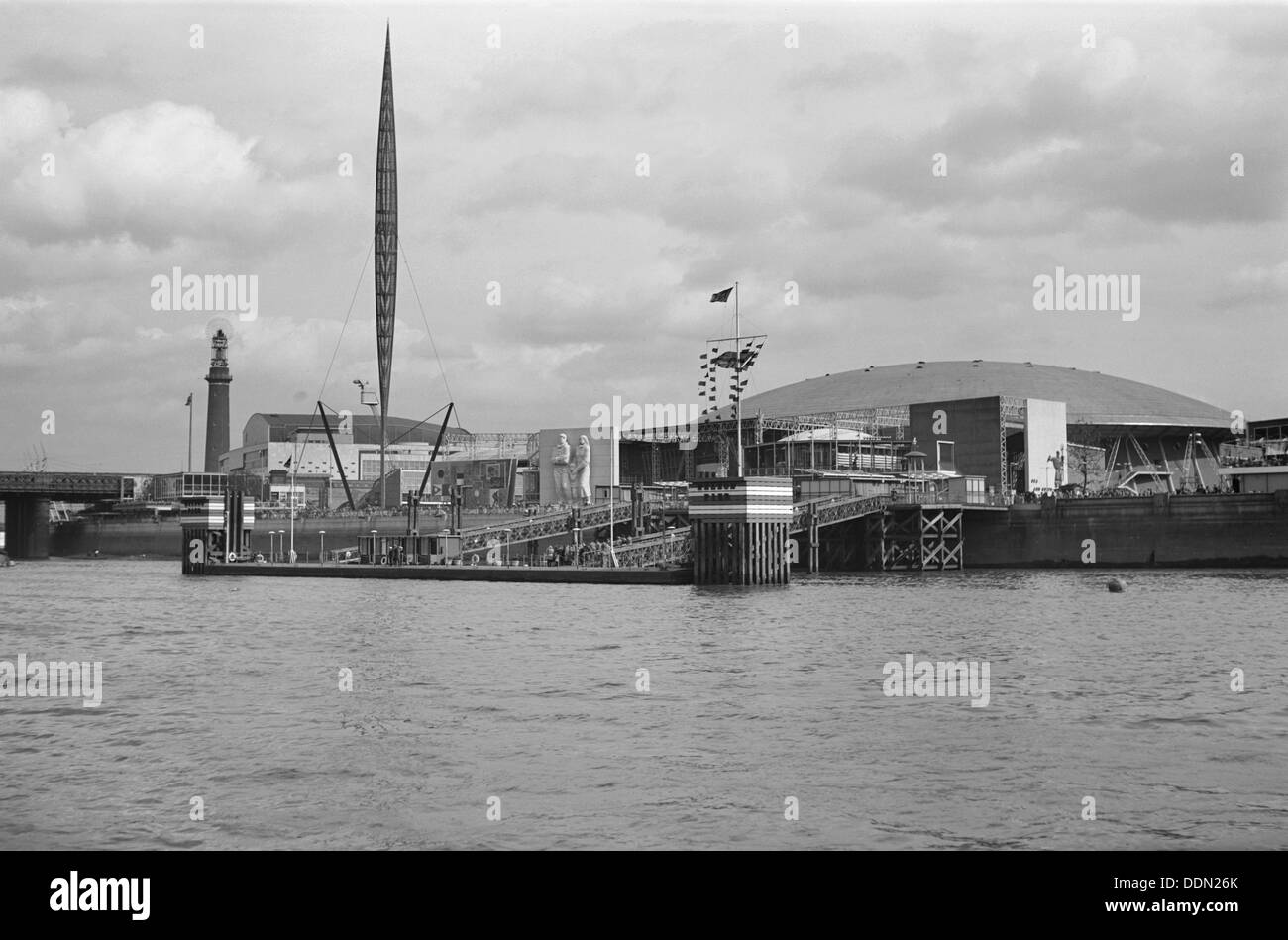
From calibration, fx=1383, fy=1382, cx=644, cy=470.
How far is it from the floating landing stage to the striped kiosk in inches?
148

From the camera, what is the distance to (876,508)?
372ft

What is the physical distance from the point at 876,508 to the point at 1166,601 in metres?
49.2

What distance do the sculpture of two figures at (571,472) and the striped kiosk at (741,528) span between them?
53725 mm

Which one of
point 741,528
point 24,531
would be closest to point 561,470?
point 741,528

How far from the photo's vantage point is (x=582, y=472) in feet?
462

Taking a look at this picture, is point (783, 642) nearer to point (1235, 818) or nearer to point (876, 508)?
point (1235, 818)

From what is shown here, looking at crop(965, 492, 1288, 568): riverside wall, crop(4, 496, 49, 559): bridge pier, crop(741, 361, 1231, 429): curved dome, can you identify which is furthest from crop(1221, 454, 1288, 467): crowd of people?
crop(4, 496, 49, 559): bridge pier

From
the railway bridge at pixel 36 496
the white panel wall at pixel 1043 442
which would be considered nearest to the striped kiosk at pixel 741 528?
the white panel wall at pixel 1043 442

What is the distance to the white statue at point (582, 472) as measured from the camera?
140 meters

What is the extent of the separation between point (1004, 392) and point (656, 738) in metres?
147

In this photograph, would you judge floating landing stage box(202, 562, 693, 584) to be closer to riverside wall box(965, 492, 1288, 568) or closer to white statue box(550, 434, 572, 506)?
white statue box(550, 434, 572, 506)

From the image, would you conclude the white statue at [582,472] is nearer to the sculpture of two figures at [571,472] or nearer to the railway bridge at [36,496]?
the sculpture of two figures at [571,472]

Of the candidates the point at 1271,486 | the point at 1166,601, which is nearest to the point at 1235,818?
the point at 1166,601
